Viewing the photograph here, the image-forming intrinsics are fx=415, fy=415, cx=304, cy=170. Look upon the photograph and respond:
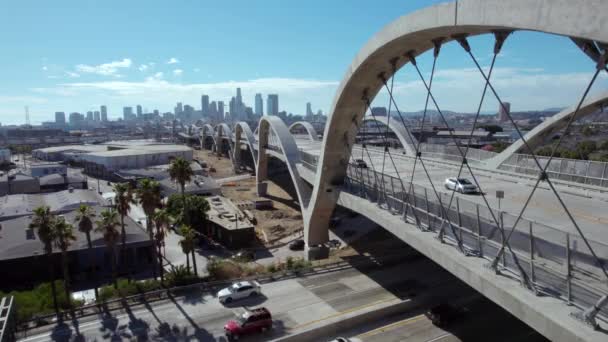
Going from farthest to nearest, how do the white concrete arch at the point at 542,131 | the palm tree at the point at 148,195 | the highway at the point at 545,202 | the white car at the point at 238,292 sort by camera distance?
1. the white concrete arch at the point at 542,131
2. the palm tree at the point at 148,195
3. the white car at the point at 238,292
4. the highway at the point at 545,202

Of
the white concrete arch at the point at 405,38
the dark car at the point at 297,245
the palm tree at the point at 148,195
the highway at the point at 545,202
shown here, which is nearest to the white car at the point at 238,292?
the palm tree at the point at 148,195

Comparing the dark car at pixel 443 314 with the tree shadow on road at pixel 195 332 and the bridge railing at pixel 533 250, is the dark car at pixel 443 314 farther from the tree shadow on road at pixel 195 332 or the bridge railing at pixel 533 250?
the tree shadow on road at pixel 195 332

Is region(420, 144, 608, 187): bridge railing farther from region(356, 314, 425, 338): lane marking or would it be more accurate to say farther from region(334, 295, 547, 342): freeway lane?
region(356, 314, 425, 338): lane marking

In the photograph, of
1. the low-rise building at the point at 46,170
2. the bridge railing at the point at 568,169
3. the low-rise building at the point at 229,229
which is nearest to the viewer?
the bridge railing at the point at 568,169

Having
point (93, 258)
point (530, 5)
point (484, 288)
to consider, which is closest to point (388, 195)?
point (484, 288)

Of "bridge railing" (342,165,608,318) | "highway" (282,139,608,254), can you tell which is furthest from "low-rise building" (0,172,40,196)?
"bridge railing" (342,165,608,318)

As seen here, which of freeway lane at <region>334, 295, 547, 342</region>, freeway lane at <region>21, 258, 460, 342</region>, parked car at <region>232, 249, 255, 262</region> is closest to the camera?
freeway lane at <region>334, 295, 547, 342</region>

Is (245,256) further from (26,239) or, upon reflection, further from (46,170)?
(46,170)
